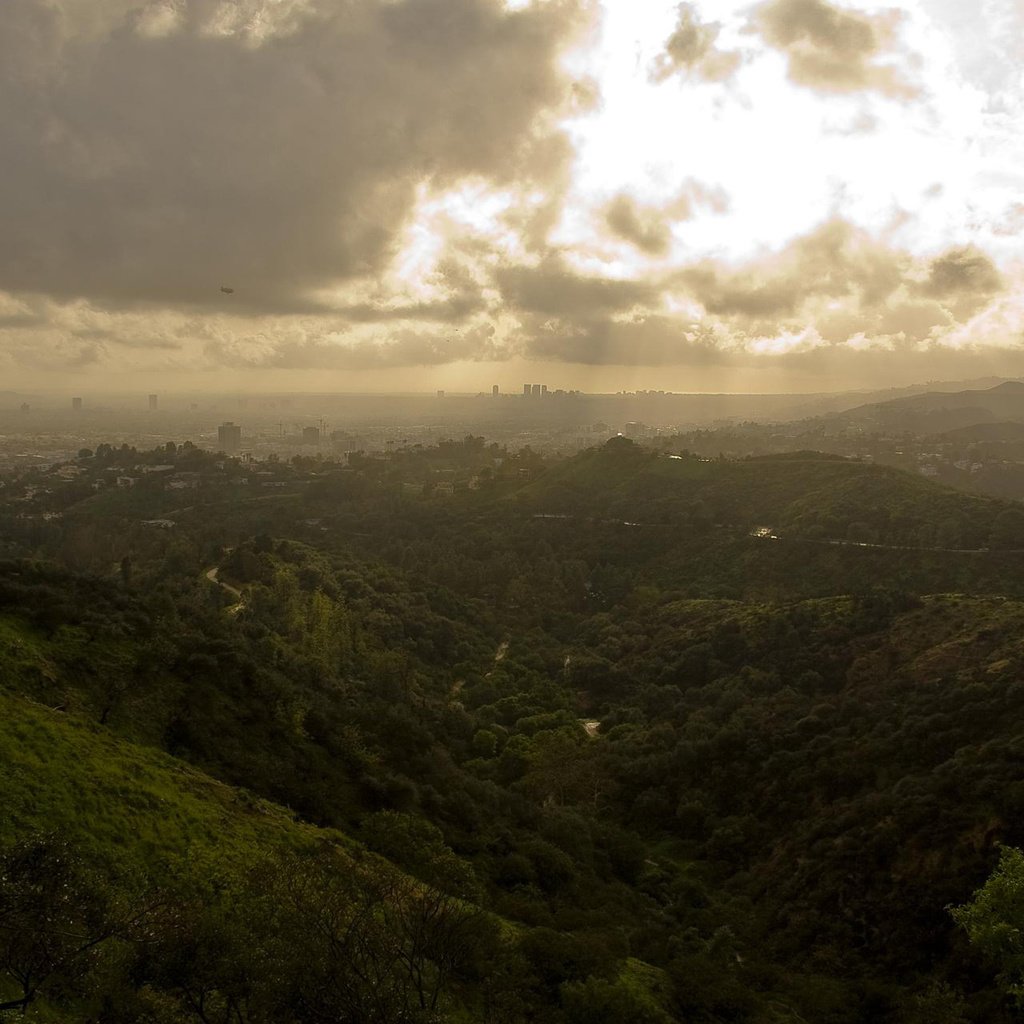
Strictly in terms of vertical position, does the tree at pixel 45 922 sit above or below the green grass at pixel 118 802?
above

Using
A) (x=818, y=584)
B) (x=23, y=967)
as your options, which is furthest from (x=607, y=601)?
(x=23, y=967)

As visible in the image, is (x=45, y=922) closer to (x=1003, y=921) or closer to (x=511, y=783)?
(x=1003, y=921)

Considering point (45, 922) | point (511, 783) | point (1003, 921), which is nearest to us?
point (45, 922)

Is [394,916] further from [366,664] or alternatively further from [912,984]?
[366,664]

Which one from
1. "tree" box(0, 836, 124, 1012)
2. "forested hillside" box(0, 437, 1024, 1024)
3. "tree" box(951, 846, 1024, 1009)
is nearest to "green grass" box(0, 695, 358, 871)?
"forested hillside" box(0, 437, 1024, 1024)

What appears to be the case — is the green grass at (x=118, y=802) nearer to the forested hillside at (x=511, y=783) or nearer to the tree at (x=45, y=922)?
the forested hillside at (x=511, y=783)

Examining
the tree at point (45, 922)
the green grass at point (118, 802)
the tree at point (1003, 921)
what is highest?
the tree at point (45, 922)

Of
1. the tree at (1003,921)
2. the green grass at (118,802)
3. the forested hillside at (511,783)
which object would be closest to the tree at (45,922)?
the forested hillside at (511,783)

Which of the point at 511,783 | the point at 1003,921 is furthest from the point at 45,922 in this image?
the point at 511,783
